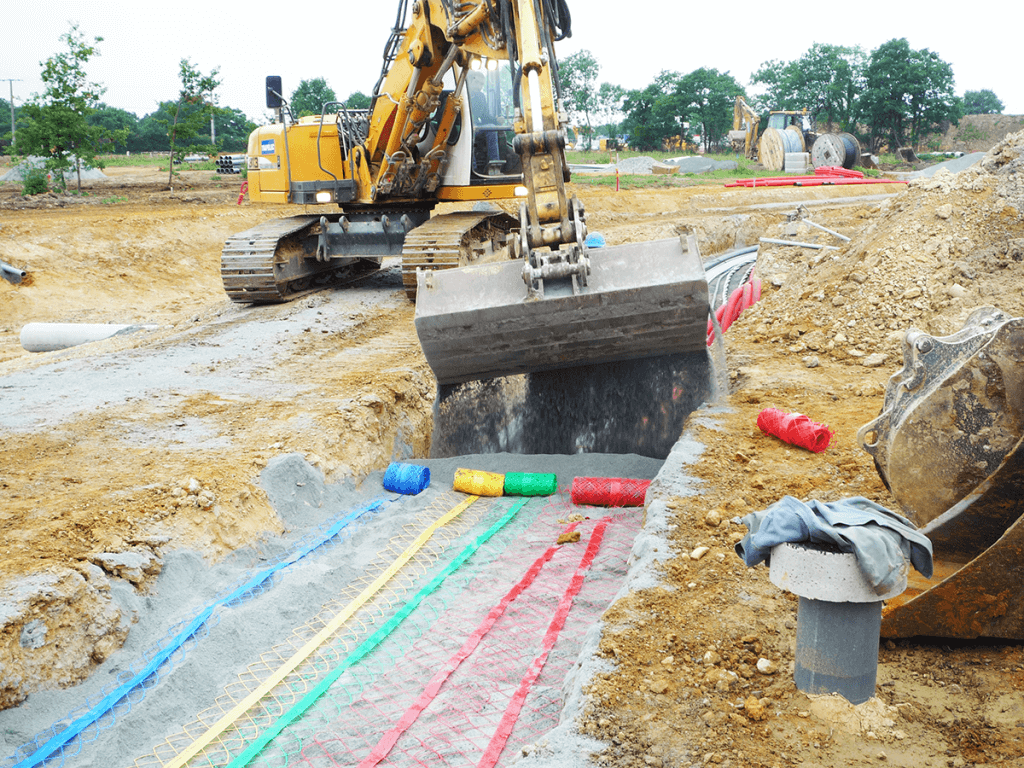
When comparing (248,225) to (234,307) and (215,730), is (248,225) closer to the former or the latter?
(234,307)

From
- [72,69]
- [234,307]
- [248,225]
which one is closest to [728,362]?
[234,307]

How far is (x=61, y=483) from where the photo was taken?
5.22 metres

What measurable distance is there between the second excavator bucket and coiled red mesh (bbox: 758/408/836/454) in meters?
0.84

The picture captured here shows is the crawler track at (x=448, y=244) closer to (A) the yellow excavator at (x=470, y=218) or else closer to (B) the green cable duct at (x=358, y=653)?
(A) the yellow excavator at (x=470, y=218)

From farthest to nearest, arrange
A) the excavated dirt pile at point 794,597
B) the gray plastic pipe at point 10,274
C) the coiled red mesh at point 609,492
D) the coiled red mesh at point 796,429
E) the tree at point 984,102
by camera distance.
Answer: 1. the tree at point 984,102
2. the gray plastic pipe at point 10,274
3. the coiled red mesh at point 609,492
4. the coiled red mesh at point 796,429
5. the excavated dirt pile at point 794,597

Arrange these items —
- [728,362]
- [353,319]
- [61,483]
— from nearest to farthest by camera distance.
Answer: [61,483]
[728,362]
[353,319]

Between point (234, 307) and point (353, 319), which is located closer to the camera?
point (353, 319)

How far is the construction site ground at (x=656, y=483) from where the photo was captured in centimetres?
274

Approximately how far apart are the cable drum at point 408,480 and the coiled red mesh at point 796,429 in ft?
8.39

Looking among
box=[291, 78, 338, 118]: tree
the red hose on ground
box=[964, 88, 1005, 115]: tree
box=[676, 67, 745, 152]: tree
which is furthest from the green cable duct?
box=[964, 88, 1005, 115]: tree

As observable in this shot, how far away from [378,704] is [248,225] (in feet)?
56.0

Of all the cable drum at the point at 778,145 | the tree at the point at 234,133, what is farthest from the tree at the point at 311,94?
the cable drum at the point at 778,145

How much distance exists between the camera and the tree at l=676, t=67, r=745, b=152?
53.6 m

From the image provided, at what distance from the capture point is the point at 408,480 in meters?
6.39
